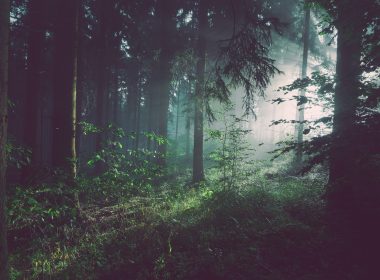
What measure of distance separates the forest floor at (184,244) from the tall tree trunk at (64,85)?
184 centimetres

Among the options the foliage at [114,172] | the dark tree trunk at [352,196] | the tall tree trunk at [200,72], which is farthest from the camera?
the tall tree trunk at [200,72]

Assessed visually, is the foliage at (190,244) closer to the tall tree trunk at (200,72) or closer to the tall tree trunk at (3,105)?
the tall tree trunk at (3,105)

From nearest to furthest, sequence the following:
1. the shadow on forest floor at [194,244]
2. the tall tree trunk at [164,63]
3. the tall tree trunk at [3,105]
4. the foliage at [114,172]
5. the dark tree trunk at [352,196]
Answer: the tall tree trunk at [3,105] < the dark tree trunk at [352,196] < the shadow on forest floor at [194,244] < the foliage at [114,172] < the tall tree trunk at [164,63]

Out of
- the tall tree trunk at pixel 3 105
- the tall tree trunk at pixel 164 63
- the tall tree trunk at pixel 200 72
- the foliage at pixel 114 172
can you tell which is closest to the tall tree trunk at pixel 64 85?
the foliage at pixel 114 172

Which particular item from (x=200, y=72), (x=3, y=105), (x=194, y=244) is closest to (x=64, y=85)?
(x=3, y=105)

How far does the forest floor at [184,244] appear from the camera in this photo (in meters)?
4.59

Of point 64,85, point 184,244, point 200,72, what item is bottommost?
point 184,244

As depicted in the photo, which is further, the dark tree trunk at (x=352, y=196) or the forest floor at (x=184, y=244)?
the forest floor at (x=184, y=244)

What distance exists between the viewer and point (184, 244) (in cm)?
550

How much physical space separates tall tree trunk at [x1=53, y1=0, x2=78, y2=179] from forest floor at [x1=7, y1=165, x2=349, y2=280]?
1842 millimetres

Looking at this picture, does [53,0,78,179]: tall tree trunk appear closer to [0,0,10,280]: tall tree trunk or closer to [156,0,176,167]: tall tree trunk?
[0,0,10,280]: tall tree trunk

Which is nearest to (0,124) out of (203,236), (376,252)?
(203,236)

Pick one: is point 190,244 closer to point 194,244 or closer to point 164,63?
point 194,244

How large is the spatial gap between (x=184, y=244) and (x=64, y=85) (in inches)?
184
